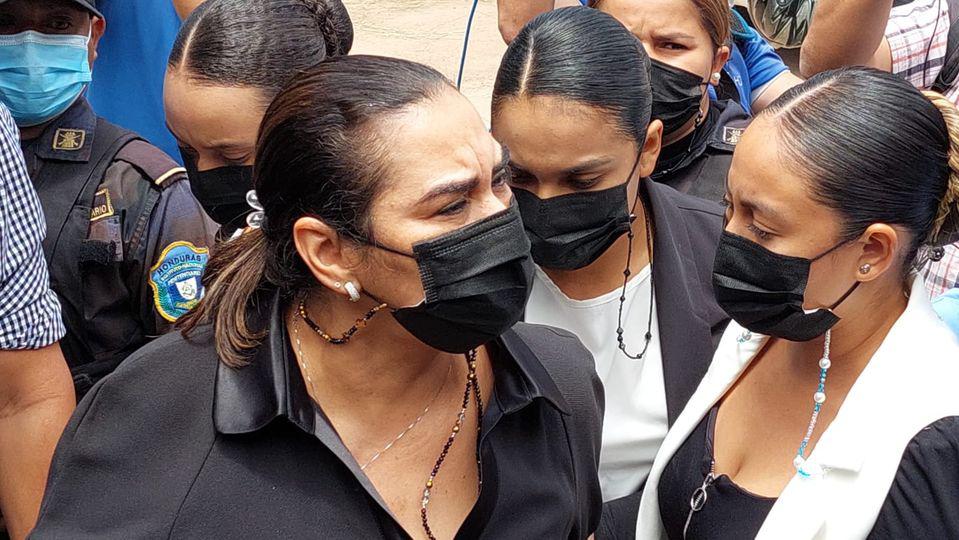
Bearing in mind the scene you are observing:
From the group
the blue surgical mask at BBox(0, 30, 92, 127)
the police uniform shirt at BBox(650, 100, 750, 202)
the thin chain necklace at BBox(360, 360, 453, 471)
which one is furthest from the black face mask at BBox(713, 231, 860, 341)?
the blue surgical mask at BBox(0, 30, 92, 127)

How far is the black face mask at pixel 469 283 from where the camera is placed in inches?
67.8

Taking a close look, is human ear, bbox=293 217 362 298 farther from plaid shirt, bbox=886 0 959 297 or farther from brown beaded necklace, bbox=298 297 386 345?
plaid shirt, bbox=886 0 959 297

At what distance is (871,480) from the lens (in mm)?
1823

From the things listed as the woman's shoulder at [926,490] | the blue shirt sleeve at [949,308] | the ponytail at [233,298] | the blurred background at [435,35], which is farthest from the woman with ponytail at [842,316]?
the blurred background at [435,35]

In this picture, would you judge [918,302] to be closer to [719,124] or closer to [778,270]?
[778,270]

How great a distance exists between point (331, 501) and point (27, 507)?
1114 millimetres

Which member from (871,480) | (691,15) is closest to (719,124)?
(691,15)

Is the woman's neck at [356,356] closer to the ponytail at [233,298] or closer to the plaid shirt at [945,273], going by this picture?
the ponytail at [233,298]

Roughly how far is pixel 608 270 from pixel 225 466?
3.88ft

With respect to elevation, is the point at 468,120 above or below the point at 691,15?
above

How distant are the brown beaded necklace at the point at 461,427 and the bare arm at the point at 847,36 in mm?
1660

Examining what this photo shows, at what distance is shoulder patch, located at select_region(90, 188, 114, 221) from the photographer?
2.58m

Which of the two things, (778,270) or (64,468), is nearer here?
(64,468)

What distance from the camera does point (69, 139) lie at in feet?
8.84
